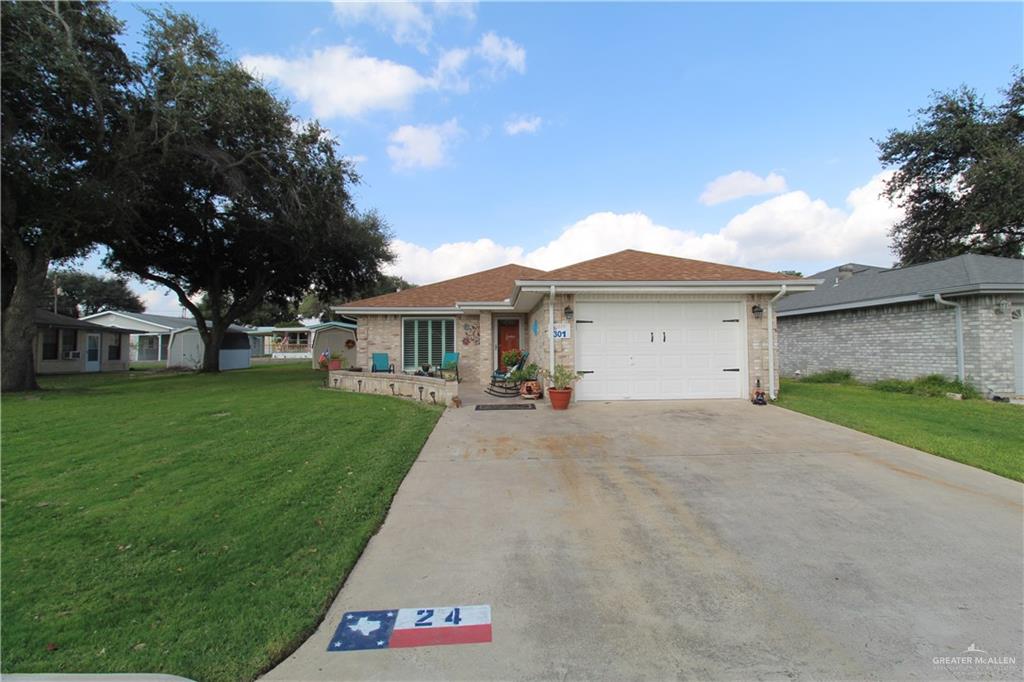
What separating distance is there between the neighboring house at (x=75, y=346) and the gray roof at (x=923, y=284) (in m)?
32.1

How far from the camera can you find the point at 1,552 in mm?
3047

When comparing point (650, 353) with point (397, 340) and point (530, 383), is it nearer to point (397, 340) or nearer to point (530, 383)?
point (530, 383)

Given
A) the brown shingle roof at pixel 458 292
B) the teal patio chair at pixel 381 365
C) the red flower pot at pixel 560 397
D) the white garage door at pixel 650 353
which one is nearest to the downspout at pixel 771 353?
the white garage door at pixel 650 353

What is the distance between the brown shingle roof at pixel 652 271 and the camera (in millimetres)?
9754

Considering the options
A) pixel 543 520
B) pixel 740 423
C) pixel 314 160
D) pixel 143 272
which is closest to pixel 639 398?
pixel 740 423

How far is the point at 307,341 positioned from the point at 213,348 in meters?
28.8

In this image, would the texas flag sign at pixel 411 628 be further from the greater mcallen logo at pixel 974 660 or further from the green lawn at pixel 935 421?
the green lawn at pixel 935 421

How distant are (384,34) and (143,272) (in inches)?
732

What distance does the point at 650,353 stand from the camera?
9930mm

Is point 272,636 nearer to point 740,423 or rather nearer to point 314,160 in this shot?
point 740,423

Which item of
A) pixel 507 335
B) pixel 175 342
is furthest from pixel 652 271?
pixel 175 342

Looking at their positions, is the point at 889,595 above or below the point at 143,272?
below

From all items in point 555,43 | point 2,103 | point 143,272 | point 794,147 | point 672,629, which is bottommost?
point 672,629

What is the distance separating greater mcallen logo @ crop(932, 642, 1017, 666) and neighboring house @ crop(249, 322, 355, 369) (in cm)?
1827
